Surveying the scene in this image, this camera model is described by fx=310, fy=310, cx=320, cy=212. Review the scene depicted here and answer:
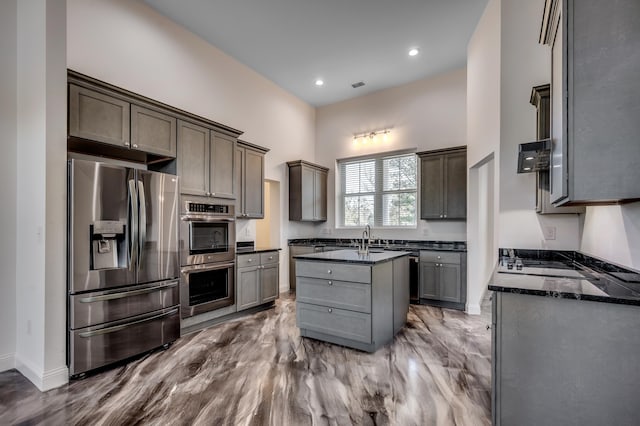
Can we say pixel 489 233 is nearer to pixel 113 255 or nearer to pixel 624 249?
pixel 624 249

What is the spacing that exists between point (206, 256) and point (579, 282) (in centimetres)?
344

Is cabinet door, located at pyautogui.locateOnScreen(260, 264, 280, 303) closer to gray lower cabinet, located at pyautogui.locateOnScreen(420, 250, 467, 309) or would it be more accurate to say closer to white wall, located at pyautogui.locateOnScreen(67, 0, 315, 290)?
white wall, located at pyautogui.locateOnScreen(67, 0, 315, 290)

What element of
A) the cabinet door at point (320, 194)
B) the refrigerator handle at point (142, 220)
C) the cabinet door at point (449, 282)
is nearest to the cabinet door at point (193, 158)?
the refrigerator handle at point (142, 220)

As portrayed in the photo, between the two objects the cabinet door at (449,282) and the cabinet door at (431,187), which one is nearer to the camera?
the cabinet door at (449,282)

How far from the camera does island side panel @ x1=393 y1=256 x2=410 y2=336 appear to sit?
11.3 ft

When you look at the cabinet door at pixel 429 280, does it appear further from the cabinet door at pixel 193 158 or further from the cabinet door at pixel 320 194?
the cabinet door at pixel 193 158

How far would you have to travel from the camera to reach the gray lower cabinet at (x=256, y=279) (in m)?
4.19

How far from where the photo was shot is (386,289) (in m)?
3.25

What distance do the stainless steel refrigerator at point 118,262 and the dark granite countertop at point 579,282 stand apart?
2912mm

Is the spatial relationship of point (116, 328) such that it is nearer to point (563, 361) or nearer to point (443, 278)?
point (563, 361)

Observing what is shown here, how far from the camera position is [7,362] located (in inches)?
106

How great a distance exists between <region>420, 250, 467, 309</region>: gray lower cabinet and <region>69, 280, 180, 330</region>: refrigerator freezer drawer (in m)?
3.52

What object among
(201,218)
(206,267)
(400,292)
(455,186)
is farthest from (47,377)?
(455,186)

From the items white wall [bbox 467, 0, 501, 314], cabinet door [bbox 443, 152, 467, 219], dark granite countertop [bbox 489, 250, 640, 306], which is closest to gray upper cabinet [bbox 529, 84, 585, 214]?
dark granite countertop [bbox 489, 250, 640, 306]
